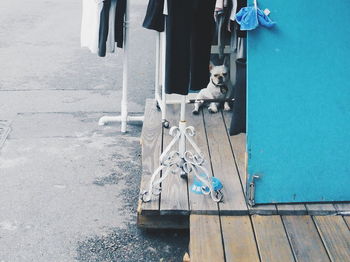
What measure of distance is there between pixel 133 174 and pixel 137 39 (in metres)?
5.29

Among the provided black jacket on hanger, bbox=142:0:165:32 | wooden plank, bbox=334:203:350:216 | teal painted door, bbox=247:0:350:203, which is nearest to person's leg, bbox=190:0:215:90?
black jacket on hanger, bbox=142:0:165:32

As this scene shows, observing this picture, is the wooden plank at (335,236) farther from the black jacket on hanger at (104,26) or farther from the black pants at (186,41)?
the black jacket on hanger at (104,26)

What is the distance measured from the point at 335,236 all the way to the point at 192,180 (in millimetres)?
1196

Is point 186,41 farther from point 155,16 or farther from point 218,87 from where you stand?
point 218,87

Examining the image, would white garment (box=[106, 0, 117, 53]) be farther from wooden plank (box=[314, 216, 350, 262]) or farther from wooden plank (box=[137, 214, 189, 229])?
wooden plank (box=[314, 216, 350, 262])

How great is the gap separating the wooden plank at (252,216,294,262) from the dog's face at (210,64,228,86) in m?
2.32

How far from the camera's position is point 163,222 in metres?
4.61

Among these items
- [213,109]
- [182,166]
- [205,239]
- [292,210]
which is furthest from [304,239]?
[213,109]

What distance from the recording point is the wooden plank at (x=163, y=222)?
458cm

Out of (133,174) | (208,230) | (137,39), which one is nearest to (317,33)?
(208,230)

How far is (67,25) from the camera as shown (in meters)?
11.6

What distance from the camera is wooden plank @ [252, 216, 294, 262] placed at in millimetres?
3998

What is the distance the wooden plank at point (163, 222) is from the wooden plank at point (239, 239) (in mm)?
322

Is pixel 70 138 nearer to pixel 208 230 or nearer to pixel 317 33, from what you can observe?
pixel 208 230
